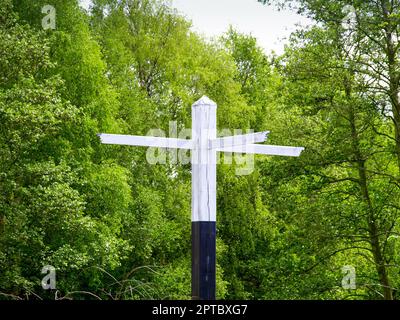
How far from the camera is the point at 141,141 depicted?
5.06 meters

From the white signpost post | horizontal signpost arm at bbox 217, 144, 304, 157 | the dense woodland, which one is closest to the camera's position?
the white signpost post

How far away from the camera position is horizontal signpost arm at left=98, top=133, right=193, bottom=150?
493cm

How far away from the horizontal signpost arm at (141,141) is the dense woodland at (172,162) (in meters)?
6.52

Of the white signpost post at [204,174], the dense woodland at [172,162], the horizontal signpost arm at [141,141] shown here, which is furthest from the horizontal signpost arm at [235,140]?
the dense woodland at [172,162]

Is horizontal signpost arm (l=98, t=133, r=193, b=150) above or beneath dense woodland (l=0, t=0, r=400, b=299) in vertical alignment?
beneath

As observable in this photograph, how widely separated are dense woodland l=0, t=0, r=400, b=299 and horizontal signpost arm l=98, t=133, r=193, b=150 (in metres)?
6.52

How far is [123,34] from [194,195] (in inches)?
687

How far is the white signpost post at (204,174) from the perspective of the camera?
4852mm

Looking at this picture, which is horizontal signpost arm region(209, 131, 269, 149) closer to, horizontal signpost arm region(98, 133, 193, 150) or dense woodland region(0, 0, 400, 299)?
horizontal signpost arm region(98, 133, 193, 150)

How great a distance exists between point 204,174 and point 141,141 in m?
0.42

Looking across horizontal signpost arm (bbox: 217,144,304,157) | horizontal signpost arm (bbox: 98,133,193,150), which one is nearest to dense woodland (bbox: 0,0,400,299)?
horizontal signpost arm (bbox: 217,144,304,157)

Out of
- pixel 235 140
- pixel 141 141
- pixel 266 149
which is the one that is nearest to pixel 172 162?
pixel 266 149

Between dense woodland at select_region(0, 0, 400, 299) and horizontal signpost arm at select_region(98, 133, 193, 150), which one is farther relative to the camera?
dense woodland at select_region(0, 0, 400, 299)
